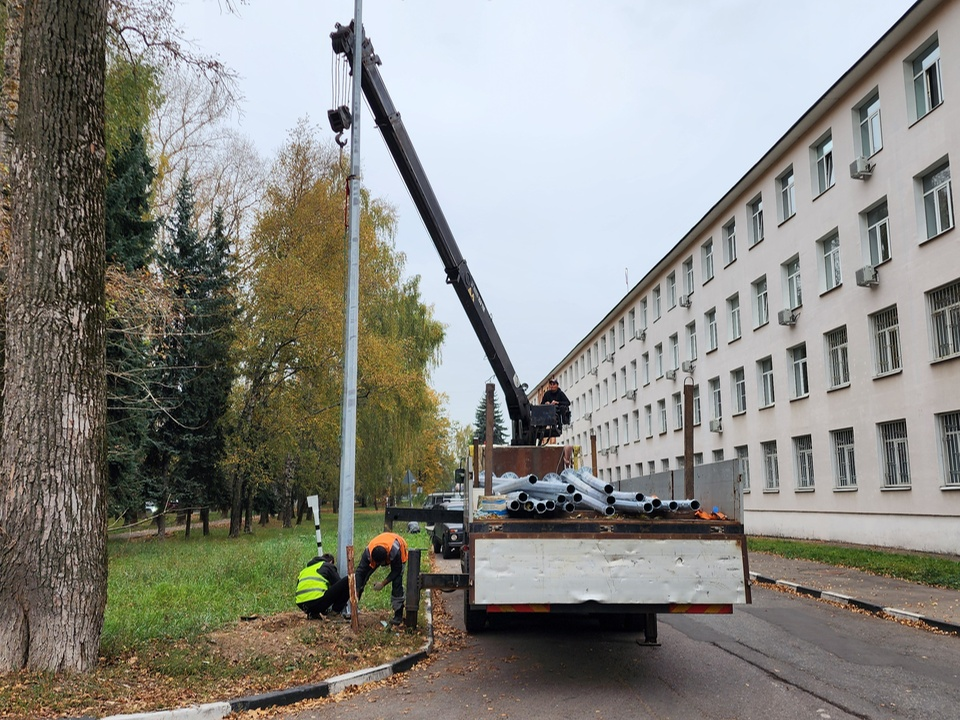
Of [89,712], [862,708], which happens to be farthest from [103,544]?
[862,708]

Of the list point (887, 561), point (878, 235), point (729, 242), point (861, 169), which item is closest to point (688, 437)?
point (887, 561)

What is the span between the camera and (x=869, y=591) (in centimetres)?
1273

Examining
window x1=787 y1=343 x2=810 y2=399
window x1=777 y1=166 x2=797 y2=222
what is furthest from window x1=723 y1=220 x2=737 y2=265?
window x1=787 y1=343 x2=810 y2=399

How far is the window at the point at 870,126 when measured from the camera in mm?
21453

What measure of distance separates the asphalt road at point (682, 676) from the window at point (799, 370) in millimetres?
16164

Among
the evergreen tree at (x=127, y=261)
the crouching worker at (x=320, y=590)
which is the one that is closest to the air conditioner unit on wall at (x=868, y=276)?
the crouching worker at (x=320, y=590)

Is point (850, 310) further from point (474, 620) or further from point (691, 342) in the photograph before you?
point (474, 620)

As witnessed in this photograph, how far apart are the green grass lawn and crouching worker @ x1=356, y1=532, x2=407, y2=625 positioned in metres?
8.95

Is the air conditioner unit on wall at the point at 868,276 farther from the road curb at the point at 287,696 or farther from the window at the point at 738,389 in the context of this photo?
the road curb at the point at 287,696

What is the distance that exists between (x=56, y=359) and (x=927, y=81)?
66.1ft

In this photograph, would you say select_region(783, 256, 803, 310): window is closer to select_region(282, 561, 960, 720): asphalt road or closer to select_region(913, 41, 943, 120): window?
select_region(913, 41, 943, 120): window

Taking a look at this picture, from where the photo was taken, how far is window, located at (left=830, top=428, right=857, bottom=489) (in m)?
22.4

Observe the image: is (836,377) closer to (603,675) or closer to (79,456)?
(603,675)

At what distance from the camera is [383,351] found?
1139 inches
